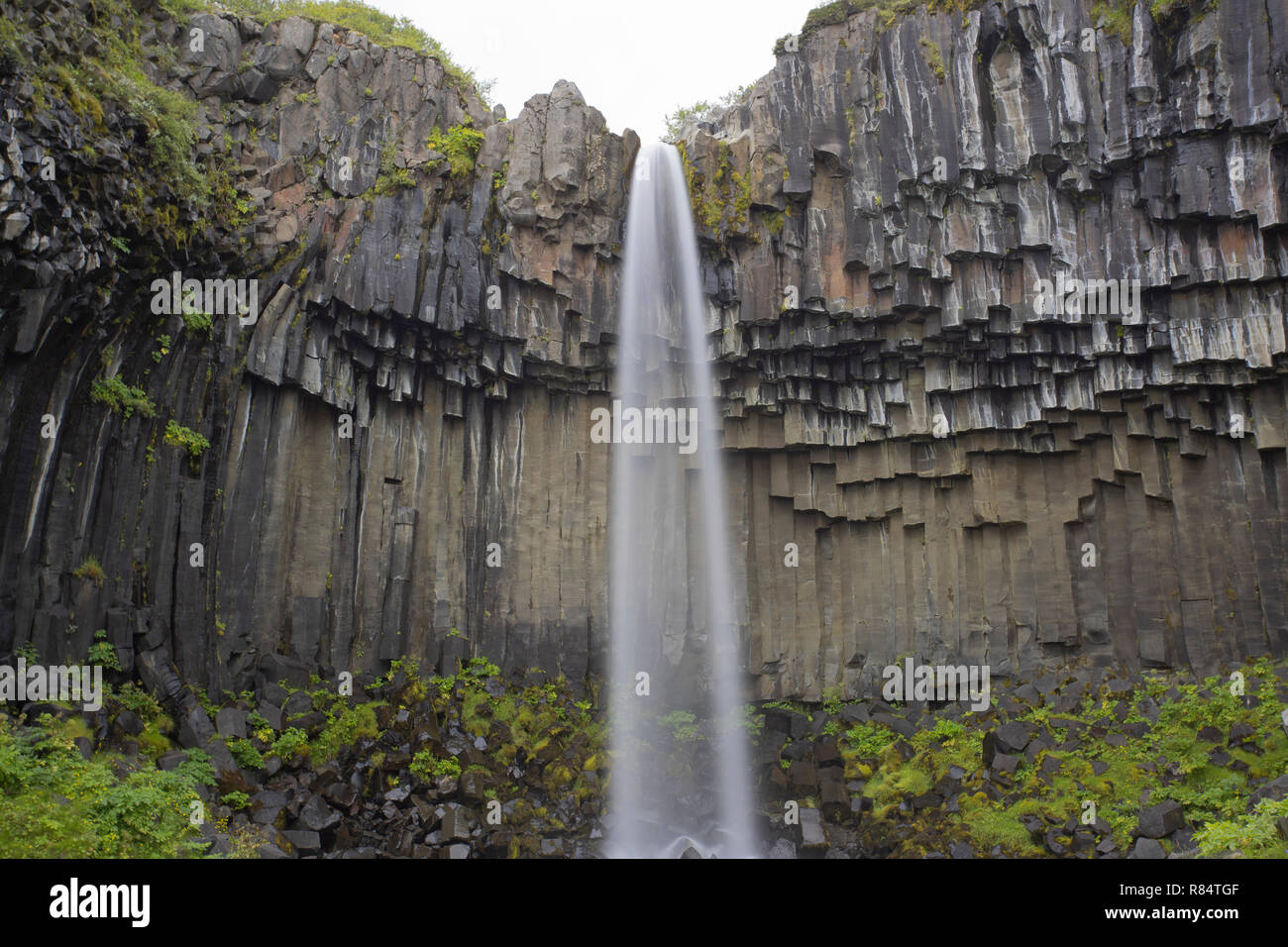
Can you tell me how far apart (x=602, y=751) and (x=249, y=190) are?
520 inches

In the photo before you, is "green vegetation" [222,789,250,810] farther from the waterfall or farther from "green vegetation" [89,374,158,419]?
the waterfall

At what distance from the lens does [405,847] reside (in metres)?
15.1

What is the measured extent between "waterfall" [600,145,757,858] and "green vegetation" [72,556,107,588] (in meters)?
10.5

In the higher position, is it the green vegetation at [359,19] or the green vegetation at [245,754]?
the green vegetation at [359,19]

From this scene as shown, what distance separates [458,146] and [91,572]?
11780mm

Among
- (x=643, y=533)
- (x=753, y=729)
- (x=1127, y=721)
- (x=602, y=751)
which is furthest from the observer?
(x=643, y=533)

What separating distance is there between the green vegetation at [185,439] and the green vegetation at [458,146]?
8.10 m

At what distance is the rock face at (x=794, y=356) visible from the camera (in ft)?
58.9

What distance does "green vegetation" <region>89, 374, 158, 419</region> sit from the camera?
47.4 feet

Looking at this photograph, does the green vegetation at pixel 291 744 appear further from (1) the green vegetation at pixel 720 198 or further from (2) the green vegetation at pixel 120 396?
(1) the green vegetation at pixel 720 198

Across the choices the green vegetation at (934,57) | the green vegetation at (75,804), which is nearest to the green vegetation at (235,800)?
the green vegetation at (75,804)

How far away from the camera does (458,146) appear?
68.0ft

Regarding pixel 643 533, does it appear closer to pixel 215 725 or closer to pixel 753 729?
pixel 753 729

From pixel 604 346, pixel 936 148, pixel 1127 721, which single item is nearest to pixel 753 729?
pixel 1127 721
